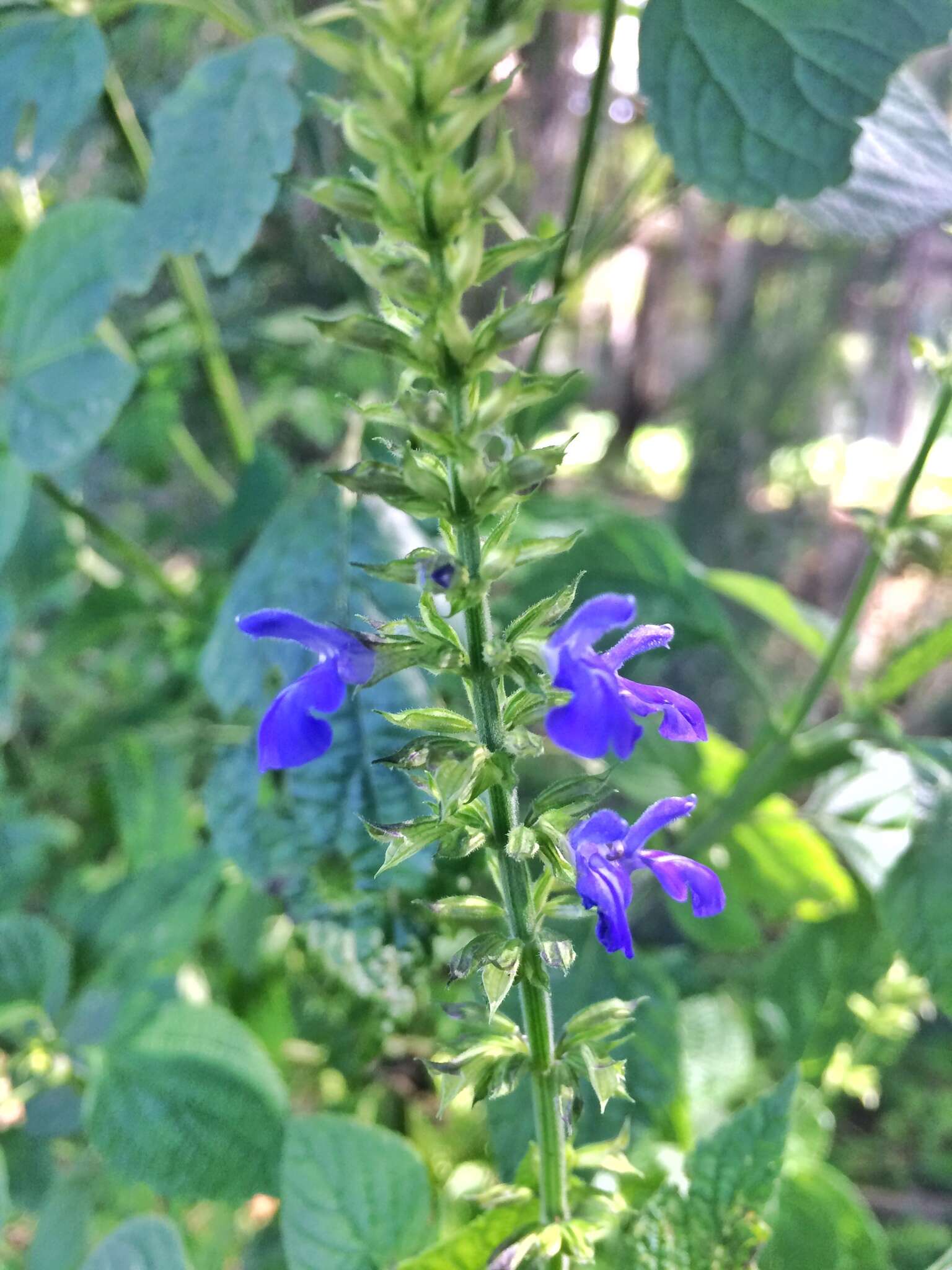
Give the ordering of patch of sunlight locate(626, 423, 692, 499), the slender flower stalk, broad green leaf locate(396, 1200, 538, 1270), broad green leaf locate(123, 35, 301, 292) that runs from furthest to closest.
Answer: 1. patch of sunlight locate(626, 423, 692, 499)
2. broad green leaf locate(123, 35, 301, 292)
3. broad green leaf locate(396, 1200, 538, 1270)
4. the slender flower stalk

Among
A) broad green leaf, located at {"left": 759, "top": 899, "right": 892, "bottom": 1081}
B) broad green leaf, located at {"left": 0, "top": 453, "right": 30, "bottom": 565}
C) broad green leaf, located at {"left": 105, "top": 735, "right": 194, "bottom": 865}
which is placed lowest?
broad green leaf, located at {"left": 759, "top": 899, "right": 892, "bottom": 1081}

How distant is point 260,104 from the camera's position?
0.79m

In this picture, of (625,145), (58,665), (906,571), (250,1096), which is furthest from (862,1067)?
(625,145)

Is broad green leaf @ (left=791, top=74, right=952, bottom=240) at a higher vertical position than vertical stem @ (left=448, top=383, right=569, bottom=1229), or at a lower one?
higher

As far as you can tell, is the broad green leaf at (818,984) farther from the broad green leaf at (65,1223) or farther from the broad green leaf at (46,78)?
the broad green leaf at (46,78)

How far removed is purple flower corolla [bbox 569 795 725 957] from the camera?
1.63 feet

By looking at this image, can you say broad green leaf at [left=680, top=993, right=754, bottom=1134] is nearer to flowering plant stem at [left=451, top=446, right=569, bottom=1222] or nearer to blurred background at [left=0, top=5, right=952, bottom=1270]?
blurred background at [left=0, top=5, right=952, bottom=1270]

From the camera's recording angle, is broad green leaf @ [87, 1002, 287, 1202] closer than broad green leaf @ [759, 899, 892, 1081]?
Yes

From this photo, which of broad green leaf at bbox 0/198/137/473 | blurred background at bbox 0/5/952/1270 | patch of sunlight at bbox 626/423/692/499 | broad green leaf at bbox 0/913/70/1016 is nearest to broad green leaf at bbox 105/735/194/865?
blurred background at bbox 0/5/952/1270

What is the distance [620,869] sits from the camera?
1.77ft

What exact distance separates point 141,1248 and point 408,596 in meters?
0.53

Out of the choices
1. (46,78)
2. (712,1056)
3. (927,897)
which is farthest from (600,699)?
(712,1056)

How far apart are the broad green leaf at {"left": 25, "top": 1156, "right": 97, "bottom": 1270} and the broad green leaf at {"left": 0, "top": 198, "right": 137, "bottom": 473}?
31.9 inches

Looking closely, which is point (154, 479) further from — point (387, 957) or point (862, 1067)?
point (862, 1067)
